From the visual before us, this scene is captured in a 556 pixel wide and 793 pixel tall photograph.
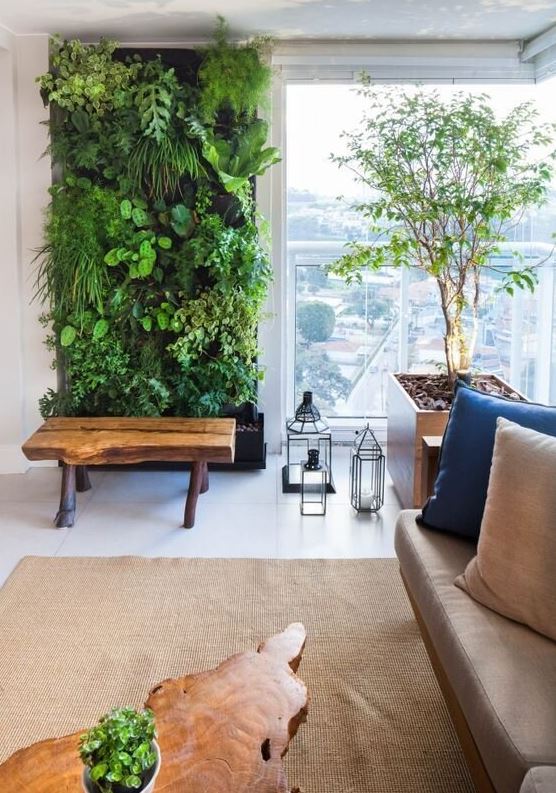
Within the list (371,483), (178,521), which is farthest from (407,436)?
(178,521)

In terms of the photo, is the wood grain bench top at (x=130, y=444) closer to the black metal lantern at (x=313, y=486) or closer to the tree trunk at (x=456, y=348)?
the black metal lantern at (x=313, y=486)

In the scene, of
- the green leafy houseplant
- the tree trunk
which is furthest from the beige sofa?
the green leafy houseplant

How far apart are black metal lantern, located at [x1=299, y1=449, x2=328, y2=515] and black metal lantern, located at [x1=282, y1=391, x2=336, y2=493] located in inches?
1.6

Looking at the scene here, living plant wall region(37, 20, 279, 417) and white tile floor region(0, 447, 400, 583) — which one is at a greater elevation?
living plant wall region(37, 20, 279, 417)

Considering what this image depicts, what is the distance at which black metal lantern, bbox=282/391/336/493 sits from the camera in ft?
13.3

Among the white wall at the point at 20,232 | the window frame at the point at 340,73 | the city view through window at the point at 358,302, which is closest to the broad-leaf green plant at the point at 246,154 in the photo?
the window frame at the point at 340,73

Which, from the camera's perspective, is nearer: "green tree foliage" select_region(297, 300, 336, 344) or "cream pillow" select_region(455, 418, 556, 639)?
"cream pillow" select_region(455, 418, 556, 639)

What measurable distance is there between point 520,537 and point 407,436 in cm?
177

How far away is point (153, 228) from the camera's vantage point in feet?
14.6

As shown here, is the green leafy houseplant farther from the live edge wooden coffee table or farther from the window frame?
the live edge wooden coffee table

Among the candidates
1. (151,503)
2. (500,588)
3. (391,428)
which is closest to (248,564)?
(151,503)

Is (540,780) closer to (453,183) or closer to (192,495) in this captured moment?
(192,495)

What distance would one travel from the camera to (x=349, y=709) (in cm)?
251

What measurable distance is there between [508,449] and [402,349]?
112 inches
